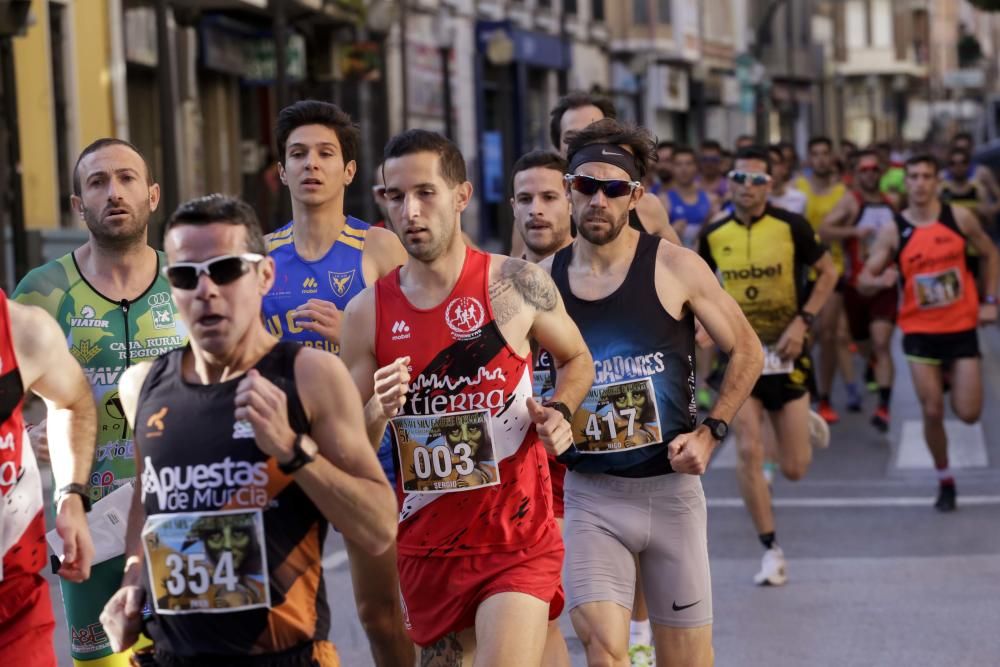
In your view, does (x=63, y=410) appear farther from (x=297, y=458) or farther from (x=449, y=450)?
(x=297, y=458)

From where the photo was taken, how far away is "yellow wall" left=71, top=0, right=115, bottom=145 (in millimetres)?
22156

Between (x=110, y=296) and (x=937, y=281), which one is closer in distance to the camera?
(x=110, y=296)

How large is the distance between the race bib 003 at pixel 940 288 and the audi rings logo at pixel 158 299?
710 cm

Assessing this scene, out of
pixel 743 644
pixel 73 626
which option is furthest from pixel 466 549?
pixel 743 644

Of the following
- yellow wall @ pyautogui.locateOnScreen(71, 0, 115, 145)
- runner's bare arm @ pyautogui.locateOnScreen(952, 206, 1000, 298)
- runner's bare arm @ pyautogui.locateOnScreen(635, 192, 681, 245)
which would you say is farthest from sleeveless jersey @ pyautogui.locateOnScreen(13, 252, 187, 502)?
yellow wall @ pyautogui.locateOnScreen(71, 0, 115, 145)

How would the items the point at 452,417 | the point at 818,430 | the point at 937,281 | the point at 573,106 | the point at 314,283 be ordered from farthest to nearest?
1. the point at 937,281
2. the point at 818,430
3. the point at 573,106
4. the point at 314,283
5. the point at 452,417

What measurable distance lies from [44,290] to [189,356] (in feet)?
6.21

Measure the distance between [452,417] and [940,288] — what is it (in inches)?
283

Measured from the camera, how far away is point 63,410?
4992mm

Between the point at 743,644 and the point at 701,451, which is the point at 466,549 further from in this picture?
the point at 743,644

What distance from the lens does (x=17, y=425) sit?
4.78 meters

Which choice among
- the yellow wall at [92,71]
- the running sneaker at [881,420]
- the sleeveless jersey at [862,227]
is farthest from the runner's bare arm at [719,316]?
the yellow wall at [92,71]

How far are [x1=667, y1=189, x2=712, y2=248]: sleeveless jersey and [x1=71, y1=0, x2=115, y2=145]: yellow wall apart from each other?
714 centimetres

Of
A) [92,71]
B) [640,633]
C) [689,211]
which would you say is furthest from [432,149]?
[92,71]
